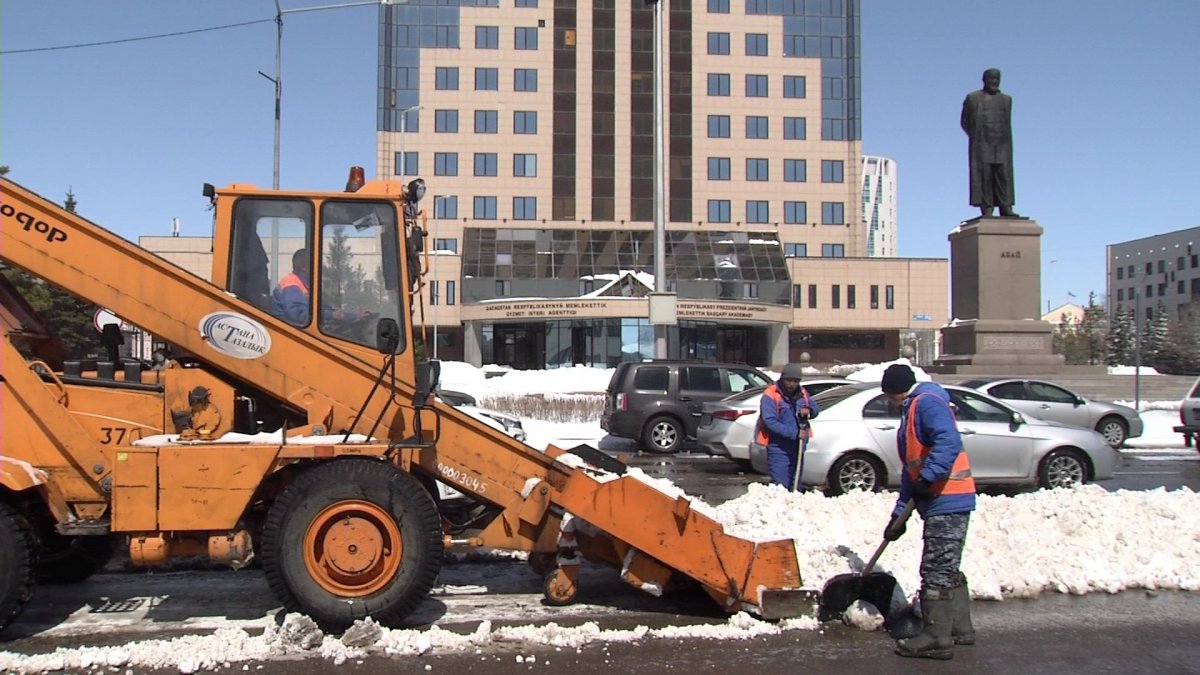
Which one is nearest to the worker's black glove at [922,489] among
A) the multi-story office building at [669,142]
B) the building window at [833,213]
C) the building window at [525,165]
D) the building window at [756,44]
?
the multi-story office building at [669,142]

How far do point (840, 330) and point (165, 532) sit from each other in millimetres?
60296

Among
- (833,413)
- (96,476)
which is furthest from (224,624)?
(833,413)

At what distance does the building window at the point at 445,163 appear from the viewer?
6119 centimetres

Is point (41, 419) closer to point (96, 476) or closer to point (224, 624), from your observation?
point (96, 476)

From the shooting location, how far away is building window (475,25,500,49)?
61812mm

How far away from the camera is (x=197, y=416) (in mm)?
5621

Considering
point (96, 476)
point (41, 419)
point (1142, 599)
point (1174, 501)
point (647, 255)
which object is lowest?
point (1142, 599)

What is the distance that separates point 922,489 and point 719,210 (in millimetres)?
58940

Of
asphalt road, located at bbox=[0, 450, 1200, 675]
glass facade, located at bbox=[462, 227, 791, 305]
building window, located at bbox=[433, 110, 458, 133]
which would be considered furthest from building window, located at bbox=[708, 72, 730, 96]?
asphalt road, located at bbox=[0, 450, 1200, 675]

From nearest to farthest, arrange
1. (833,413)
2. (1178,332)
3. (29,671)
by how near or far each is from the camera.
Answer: (29,671), (833,413), (1178,332)

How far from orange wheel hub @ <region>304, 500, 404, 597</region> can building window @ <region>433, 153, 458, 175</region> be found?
57.7 meters

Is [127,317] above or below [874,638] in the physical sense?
above

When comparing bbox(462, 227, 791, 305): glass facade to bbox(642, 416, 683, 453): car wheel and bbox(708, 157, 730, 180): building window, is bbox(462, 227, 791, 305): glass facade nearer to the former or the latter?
bbox(708, 157, 730, 180): building window

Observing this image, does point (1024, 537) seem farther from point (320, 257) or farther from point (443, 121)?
point (443, 121)
